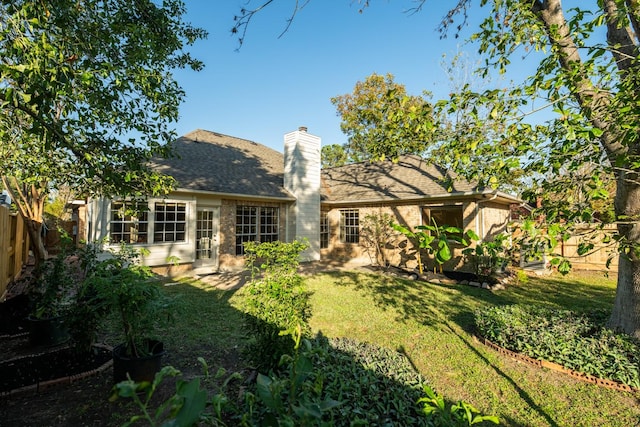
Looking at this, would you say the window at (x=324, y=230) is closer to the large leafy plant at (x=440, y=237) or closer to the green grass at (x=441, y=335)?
the green grass at (x=441, y=335)

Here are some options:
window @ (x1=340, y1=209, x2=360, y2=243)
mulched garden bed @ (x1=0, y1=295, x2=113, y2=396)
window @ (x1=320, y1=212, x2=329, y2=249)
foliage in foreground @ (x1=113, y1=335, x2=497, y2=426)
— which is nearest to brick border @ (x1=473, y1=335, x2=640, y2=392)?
foliage in foreground @ (x1=113, y1=335, x2=497, y2=426)

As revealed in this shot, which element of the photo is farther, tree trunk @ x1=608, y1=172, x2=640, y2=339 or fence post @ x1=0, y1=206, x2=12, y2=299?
fence post @ x1=0, y1=206, x2=12, y2=299

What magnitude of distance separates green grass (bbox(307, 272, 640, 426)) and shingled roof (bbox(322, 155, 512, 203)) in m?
3.74

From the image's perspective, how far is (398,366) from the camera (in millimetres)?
3820

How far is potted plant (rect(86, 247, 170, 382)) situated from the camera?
3.39 m

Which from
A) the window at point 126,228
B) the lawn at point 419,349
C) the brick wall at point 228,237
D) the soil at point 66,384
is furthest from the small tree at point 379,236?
the soil at point 66,384

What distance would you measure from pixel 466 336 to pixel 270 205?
9.89 m

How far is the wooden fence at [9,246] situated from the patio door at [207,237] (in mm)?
5017

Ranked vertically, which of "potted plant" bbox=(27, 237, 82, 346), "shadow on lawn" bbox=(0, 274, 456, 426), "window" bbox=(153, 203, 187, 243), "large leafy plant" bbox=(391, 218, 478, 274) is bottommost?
"shadow on lawn" bbox=(0, 274, 456, 426)

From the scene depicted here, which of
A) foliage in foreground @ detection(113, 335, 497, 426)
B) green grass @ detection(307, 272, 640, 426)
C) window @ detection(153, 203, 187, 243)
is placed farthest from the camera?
window @ detection(153, 203, 187, 243)

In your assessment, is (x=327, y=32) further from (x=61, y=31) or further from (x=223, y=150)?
(x=223, y=150)

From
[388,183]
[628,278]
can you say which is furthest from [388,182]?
[628,278]

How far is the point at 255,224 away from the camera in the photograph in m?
13.4

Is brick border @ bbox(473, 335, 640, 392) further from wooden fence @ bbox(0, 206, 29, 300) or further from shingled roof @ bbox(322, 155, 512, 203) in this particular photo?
wooden fence @ bbox(0, 206, 29, 300)
